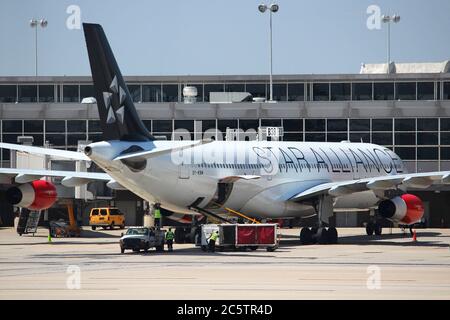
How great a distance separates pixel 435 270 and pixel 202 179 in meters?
15.7

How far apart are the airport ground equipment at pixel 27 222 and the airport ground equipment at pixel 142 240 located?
19.8 meters

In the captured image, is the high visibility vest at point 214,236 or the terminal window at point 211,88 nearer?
the high visibility vest at point 214,236

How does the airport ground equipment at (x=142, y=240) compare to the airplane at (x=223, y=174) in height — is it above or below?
below

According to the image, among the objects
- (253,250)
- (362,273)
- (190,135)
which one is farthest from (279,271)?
(190,135)

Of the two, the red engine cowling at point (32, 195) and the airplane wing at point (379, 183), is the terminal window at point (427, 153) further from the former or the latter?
the red engine cowling at point (32, 195)

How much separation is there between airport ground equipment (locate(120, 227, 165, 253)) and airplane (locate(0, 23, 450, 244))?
1798 mm

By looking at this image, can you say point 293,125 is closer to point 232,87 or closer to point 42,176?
point 232,87

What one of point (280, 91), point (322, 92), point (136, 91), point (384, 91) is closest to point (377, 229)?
point (384, 91)

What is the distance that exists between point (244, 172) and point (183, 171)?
4.96m

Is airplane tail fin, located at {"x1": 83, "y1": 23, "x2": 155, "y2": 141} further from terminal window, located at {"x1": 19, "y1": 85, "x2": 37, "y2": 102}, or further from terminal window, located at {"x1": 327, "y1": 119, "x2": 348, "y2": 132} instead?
terminal window, located at {"x1": 19, "y1": 85, "x2": 37, "y2": 102}

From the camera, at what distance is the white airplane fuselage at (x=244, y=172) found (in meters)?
44.5

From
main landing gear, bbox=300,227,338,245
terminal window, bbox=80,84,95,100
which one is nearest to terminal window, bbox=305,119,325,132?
terminal window, bbox=80,84,95,100

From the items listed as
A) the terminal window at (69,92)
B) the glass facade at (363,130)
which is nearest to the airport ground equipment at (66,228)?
the glass facade at (363,130)

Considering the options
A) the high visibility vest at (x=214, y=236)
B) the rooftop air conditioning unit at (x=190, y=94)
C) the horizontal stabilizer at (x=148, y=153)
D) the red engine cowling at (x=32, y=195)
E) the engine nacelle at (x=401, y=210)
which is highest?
the rooftop air conditioning unit at (x=190, y=94)
